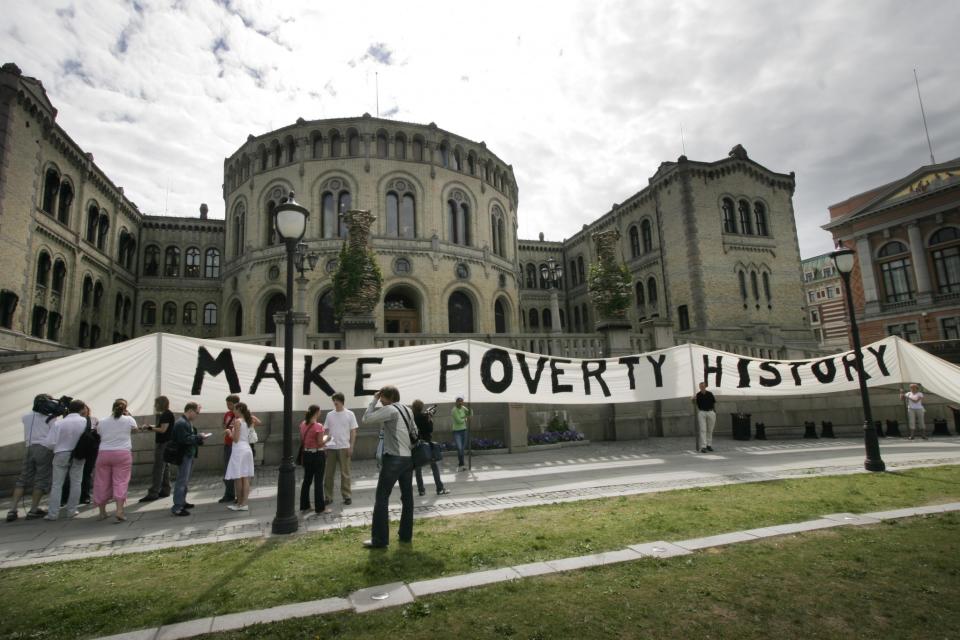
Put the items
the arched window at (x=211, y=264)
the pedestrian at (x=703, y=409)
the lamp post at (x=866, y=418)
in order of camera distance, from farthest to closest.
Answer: the arched window at (x=211, y=264), the pedestrian at (x=703, y=409), the lamp post at (x=866, y=418)

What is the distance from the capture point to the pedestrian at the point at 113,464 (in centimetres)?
802

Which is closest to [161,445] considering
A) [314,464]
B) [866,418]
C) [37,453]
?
[37,453]

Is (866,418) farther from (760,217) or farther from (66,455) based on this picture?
(760,217)

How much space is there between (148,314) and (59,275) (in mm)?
9833

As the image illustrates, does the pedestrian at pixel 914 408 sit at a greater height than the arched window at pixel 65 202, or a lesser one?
lesser

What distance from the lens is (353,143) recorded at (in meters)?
34.5

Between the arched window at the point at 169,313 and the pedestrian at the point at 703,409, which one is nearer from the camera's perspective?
the pedestrian at the point at 703,409

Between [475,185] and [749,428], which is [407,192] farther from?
[749,428]


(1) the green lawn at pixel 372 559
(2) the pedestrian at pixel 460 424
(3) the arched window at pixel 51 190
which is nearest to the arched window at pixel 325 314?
(3) the arched window at pixel 51 190

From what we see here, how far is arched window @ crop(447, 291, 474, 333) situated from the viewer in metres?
34.7

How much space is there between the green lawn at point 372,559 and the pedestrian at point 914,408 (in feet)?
31.4

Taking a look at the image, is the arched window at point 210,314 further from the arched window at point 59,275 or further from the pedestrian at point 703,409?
the pedestrian at point 703,409

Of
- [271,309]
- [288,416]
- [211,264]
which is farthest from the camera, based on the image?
[211,264]

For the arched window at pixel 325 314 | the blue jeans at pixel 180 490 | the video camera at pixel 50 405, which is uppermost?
the arched window at pixel 325 314
